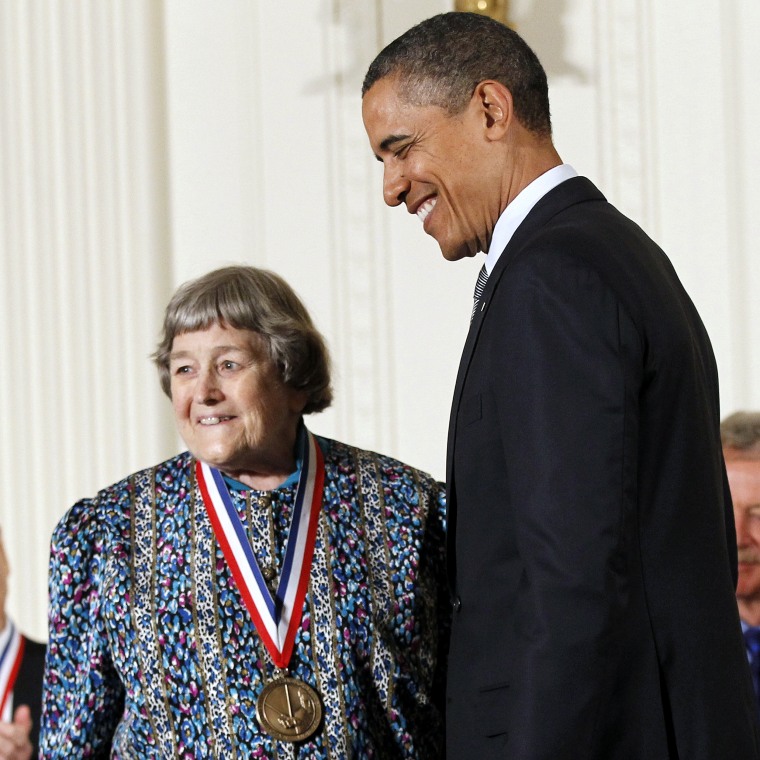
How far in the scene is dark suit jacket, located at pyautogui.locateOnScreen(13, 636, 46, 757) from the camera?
12.4ft

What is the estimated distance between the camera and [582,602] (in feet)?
5.90

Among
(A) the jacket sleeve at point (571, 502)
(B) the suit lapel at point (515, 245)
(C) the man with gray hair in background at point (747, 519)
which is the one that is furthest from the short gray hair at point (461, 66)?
(C) the man with gray hair in background at point (747, 519)

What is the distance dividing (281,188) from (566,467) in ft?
11.8

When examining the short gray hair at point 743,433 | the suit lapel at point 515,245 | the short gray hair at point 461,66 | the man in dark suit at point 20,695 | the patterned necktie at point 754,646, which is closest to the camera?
the suit lapel at point 515,245

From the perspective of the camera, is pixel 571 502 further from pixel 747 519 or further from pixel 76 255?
pixel 76 255

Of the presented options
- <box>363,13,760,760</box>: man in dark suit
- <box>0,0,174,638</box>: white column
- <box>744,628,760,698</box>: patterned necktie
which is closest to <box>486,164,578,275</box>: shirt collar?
<box>363,13,760,760</box>: man in dark suit

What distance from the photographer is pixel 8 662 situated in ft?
13.0

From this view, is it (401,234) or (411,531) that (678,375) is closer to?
(411,531)

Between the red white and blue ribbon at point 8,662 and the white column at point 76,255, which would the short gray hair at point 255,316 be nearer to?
the red white and blue ribbon at point 8,662

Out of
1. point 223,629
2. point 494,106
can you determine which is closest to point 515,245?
point 494,106

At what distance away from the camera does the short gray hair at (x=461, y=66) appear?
219 cm

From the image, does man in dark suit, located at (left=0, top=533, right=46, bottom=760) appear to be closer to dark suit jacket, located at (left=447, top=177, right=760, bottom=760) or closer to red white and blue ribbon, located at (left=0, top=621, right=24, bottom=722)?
red white and blue ribbon, located at (left=0, top=621, right=24, bottom=722)

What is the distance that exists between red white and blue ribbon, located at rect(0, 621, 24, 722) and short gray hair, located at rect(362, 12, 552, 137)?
2365 mm

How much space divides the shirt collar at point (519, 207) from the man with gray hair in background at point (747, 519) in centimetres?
144
